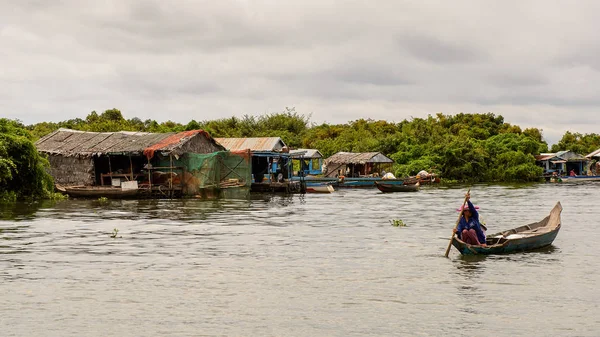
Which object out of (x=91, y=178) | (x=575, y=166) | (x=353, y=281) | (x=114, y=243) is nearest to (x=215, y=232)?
(x=114, y=243)

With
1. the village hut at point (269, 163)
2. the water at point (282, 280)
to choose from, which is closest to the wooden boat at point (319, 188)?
the village hut at point (269, 163)

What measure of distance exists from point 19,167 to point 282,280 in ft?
66.5

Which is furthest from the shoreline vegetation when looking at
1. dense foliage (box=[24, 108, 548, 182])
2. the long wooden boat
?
the long wooden boat

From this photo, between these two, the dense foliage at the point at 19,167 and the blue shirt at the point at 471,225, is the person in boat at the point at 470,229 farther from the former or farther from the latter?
the dense foliage at the point at 19,167

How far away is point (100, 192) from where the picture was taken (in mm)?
32031

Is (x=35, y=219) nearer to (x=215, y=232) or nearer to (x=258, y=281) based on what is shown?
(x=215, y=232)

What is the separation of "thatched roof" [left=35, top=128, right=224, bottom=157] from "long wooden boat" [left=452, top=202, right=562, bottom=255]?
64.2 feet

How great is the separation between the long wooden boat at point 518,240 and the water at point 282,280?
22cm

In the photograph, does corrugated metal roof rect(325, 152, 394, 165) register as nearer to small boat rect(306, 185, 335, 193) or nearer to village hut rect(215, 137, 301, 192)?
village hut rect(215, 137, 301, 192)

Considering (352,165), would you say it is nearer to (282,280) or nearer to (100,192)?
(100,192)

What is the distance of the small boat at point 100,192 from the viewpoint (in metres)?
32.0

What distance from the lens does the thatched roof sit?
109 ft

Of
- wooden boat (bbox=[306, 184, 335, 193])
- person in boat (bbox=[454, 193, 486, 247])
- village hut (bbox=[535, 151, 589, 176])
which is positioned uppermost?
village hut (bbox=[535, 151, 589, 176])

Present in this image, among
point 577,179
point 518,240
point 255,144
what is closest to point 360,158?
point 255,144
